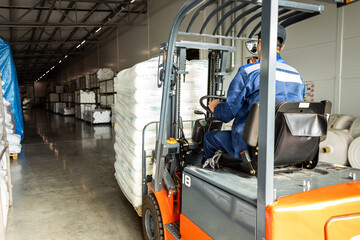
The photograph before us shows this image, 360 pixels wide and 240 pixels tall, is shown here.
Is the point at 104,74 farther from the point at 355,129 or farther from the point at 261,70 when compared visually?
the point at 261,70

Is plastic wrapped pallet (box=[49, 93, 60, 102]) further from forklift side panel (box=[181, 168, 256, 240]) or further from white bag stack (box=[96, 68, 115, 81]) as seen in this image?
forklift side panel (box=[181, 168, 256, 240])

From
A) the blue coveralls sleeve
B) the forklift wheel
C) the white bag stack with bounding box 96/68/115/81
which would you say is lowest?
the forklift wheel

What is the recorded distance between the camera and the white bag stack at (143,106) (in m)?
3.35

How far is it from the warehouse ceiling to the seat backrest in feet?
39.5

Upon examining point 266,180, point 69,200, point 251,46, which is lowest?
point 69,200

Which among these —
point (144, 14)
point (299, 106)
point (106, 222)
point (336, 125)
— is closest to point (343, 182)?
point (299, 106)

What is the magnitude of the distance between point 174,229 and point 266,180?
4.57ft

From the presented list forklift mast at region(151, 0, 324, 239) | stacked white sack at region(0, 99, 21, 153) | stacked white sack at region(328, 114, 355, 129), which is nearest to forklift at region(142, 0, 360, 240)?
forklift mast at region(151, 0, 324, 239)

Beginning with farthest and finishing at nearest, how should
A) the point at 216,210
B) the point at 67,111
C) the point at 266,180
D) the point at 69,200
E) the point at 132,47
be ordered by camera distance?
the point at 67,111 → the point at 132,47 → the point at 69,200 → the point at 216,210 → the point at 266,180

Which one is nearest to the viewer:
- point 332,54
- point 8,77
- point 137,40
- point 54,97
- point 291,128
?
point 291,128

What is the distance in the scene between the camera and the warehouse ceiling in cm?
1221

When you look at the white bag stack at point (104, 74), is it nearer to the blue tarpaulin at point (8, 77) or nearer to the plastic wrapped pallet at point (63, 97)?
the blue tarpaulin at point (8, 77)

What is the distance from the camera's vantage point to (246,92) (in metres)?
1.90

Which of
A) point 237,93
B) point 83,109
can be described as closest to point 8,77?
point 237,93
